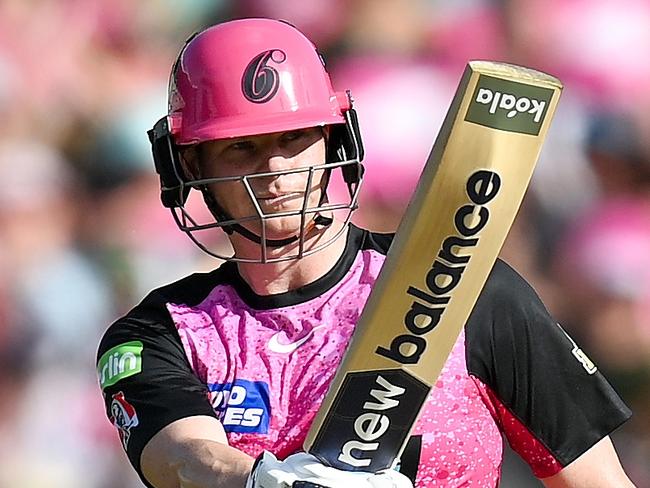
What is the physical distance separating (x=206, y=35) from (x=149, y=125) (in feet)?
5.21

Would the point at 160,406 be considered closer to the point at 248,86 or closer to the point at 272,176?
the point at 272,176

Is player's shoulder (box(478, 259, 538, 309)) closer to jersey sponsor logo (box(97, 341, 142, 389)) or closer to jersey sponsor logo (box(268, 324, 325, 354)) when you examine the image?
jersey sponsor logo (box(268, 324, 325, 354))

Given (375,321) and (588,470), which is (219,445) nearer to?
(375,321)

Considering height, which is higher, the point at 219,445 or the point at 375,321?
the point at 375,321

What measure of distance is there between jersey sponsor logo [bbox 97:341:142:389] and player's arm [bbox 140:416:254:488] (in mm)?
161

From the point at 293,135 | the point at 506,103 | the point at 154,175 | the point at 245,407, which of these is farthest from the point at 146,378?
the point at 154,175

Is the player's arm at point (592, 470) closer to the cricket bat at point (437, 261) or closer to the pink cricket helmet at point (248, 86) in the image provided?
the cricket bat at point (437, 261)

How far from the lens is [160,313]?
2.16 meters

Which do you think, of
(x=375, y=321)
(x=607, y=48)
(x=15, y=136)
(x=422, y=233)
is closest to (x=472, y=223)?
(x=422, y=233)

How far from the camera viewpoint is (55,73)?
3803 millimetres

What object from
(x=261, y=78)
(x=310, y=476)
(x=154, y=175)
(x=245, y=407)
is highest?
(x=261, y=78)

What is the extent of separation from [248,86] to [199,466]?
2.21 feet

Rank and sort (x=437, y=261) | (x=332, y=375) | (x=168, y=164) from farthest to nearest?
(x=168, y=164) → (x=332, y=375) → (x=437, y=261)

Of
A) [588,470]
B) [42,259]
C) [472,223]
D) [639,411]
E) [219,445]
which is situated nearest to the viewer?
[472,223]
